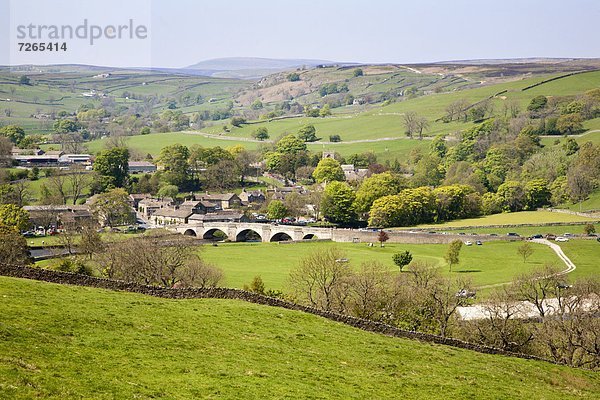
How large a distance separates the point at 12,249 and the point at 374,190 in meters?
67.9

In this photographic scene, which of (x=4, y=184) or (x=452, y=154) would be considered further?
(x=452, y=154)

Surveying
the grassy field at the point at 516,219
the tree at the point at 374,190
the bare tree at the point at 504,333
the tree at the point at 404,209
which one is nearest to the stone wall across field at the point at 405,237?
the tree at the point at 404,209

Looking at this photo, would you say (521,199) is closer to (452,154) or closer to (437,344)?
(452,154)

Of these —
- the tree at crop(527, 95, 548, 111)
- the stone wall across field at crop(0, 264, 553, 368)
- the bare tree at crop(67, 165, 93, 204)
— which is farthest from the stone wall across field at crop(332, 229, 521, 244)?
the tree at crop(527, 95, 548, 111)

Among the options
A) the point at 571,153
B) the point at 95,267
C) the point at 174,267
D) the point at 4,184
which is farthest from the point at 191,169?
the point at 174,267

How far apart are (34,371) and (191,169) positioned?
Answer: 13385cm

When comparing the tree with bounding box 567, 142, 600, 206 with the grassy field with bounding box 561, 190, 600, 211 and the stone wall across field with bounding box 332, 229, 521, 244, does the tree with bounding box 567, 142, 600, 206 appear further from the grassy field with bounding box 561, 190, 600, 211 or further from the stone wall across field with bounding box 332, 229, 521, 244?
the stone wall across field with bounding box 332, 229, 521, 244

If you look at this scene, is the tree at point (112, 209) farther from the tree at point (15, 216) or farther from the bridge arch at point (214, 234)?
the tree at point (15, 216)

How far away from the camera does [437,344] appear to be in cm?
3553

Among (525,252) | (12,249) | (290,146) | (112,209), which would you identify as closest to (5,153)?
(112,209)

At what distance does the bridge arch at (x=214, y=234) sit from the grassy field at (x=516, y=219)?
27652 millimetres

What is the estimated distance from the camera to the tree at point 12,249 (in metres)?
65.9

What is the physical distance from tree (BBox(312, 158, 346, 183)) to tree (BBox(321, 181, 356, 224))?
23659 millimetres

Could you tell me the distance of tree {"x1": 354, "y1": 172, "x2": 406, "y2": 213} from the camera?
12462 cm
